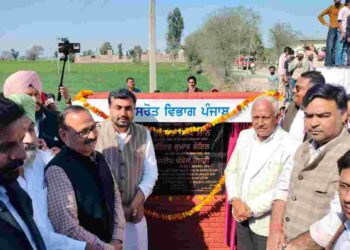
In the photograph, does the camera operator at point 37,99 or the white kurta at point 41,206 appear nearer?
the white kurta at point 41,206

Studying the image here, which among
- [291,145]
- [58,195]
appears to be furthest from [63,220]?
[291,145]

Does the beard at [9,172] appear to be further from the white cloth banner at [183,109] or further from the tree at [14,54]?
the tree at [14,54]

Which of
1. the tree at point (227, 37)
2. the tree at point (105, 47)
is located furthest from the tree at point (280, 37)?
Answer: the tree at point (105, 47)

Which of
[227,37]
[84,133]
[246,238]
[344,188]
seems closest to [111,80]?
[227,37]

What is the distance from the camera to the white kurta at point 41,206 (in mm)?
2186

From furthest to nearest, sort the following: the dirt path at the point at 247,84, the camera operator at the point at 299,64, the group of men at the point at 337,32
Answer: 1. the dirt path at the point at 247,84
2. the camera operator at the point at 299,64
3. the group of men at the point at 337,32

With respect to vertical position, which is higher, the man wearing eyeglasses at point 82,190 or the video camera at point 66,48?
the video camera at point 66,48

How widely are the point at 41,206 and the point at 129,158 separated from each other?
4.92 feet

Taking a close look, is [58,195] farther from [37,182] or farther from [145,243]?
[145,243]

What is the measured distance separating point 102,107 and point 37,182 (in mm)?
2088

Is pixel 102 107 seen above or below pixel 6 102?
below

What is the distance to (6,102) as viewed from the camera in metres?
1.87

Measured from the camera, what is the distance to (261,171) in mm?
3432

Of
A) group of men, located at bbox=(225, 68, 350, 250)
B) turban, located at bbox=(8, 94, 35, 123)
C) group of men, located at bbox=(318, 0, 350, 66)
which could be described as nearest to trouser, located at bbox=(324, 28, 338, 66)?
group of men, located at bbox=(318, 0, 350, 66)
